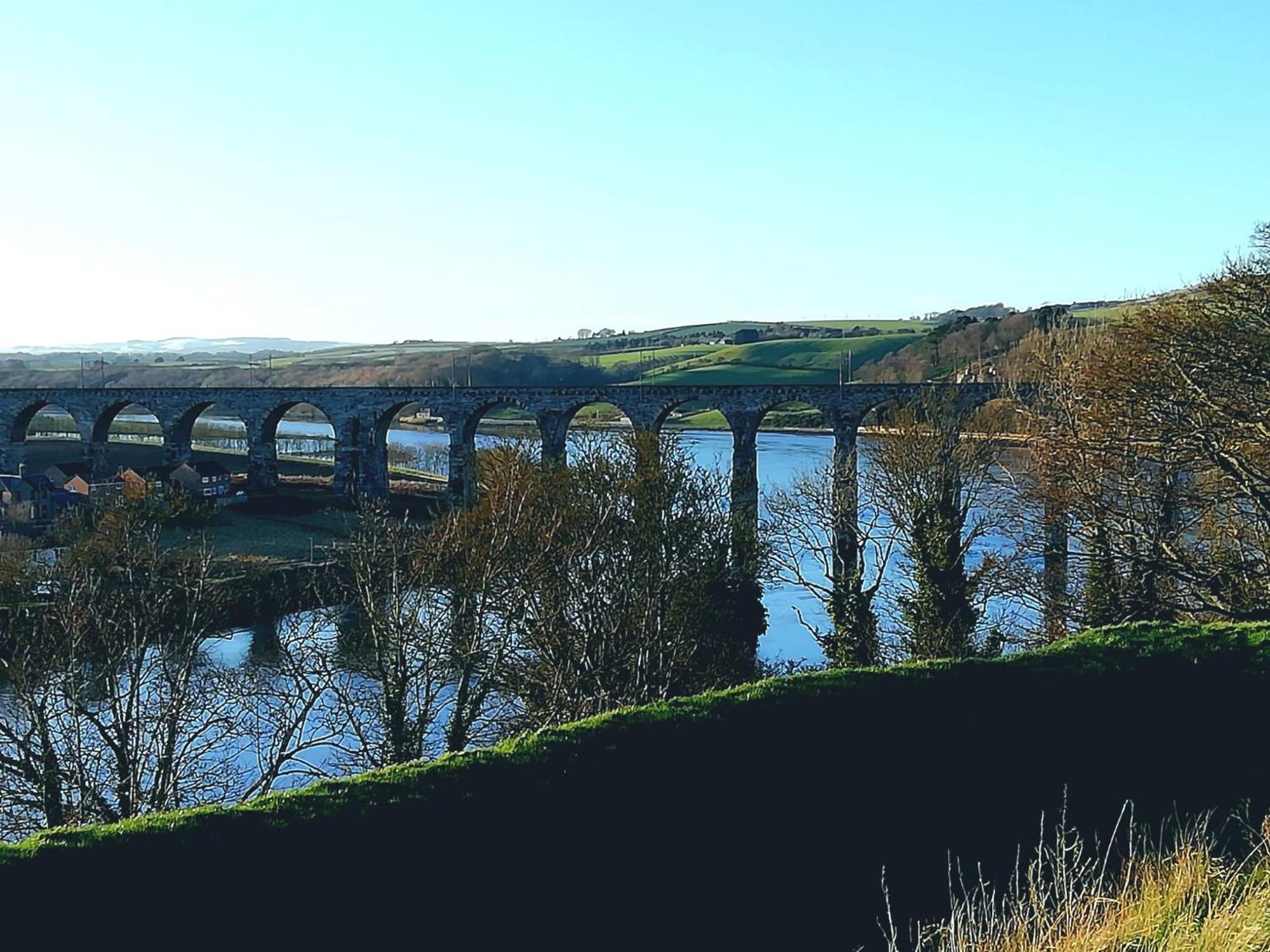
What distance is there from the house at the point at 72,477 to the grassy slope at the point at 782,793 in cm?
4178

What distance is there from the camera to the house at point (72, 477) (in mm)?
46972

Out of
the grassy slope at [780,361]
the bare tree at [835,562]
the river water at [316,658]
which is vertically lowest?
the river water at [316,658]

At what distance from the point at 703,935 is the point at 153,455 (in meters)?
64.2

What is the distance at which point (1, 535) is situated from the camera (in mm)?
36719

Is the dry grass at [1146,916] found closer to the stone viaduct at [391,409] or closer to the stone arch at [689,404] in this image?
the stone viaduct at [391,409]

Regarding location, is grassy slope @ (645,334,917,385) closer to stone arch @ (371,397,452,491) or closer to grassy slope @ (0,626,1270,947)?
stone arch @ (371,397,452,491)

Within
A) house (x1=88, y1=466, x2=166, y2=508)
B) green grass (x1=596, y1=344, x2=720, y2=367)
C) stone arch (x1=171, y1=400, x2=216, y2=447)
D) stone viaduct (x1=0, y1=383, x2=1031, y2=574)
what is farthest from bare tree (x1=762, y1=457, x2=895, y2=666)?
green grass (x1=596, y1=344, x2=720, y2=367)

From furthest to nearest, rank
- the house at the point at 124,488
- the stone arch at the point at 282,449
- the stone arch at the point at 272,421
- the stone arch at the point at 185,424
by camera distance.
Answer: the stone arch at the point at 185,424, the stone arch at the point at 272,421, the stone arch at the point at 282,449, the house at the point at 124,488

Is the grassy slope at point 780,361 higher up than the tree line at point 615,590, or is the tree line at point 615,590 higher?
the grassy slope at point 780,361

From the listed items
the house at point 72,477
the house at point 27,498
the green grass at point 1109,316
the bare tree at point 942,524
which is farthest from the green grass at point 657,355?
the bare tree at point 942,524

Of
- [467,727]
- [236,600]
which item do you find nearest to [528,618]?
[467,727]

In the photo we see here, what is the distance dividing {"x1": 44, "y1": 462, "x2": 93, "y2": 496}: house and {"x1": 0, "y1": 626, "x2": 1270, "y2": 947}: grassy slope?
1645 inches

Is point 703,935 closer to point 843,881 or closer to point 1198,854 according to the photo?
point 843,881

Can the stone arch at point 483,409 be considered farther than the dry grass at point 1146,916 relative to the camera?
Yes
